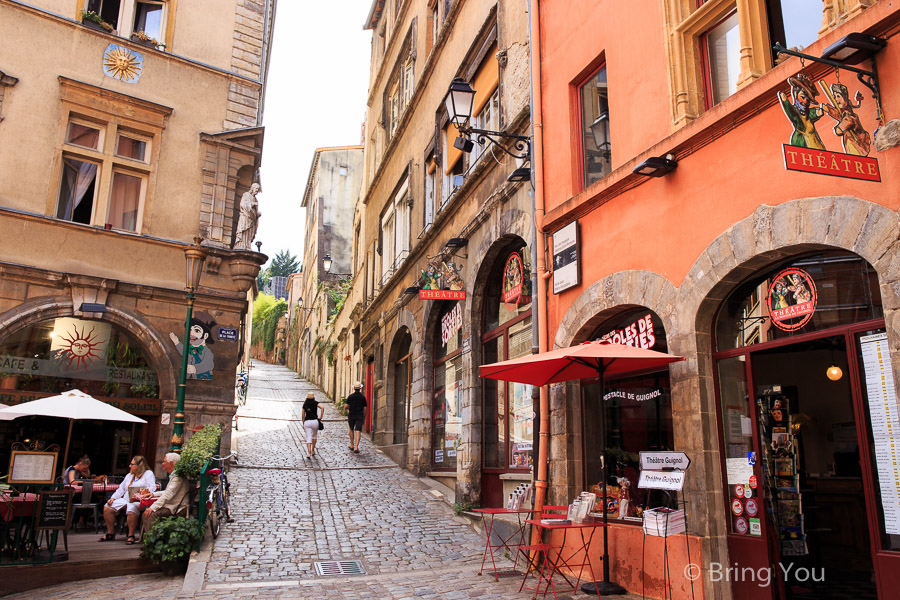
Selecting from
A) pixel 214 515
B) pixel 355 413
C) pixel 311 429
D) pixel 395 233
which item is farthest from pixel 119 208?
pixel 214 515

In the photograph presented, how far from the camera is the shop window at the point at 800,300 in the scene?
4.96m

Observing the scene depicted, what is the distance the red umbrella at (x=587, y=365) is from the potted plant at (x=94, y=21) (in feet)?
39.3

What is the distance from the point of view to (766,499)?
5.80 meters

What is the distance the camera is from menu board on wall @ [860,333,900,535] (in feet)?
14.9

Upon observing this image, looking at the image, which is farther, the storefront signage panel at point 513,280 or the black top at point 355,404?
the black top at point 355,404

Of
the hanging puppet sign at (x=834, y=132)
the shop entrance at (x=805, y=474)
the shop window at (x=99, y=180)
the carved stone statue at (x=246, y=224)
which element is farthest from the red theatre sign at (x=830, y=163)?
the shop window at (x=99, y=180)

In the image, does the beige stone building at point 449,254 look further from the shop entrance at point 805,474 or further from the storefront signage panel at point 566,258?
the shop entrance at point 805,474

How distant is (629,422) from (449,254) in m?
6.10

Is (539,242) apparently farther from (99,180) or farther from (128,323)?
(99,180)

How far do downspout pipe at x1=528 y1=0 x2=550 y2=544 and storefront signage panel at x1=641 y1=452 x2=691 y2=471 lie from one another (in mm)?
1970

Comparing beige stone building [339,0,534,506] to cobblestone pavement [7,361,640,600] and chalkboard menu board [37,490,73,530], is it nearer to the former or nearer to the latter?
cobblestone pavement [7,361,640,600]

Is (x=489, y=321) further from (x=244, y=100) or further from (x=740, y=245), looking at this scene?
(x=244, y=100)

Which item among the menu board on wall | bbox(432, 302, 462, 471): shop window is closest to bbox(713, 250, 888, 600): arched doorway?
the menu board on wall

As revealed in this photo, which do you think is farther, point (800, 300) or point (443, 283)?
point (443, 283)
